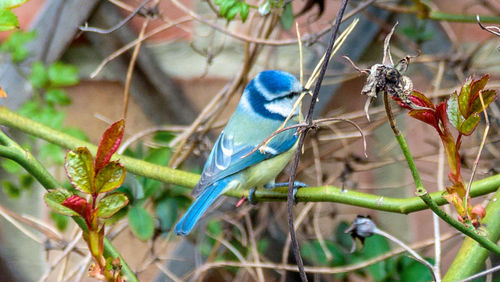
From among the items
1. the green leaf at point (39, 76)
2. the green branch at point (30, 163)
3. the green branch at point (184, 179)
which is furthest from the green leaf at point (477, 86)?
the green leaf at point (39, 76)

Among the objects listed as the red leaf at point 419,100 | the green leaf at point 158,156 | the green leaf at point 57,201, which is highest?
the green leaf at point 158,156

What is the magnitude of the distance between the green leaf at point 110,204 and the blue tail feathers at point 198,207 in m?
0.49

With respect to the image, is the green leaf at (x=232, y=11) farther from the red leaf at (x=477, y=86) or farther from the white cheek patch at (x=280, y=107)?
the red leaf at (x=477, y=86)

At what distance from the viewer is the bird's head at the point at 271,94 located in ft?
4.19

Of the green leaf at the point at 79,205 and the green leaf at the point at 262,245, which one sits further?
the green leaf at the point at 262,245

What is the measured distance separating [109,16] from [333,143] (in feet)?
2.07

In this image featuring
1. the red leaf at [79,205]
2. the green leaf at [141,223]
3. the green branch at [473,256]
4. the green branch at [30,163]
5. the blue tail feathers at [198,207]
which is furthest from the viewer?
the green leaf at [141,223]

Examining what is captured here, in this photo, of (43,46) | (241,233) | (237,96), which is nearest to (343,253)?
(241,233)

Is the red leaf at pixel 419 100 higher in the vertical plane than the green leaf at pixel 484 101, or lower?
lower

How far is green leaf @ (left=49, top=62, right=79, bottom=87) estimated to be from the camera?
1.43 metres

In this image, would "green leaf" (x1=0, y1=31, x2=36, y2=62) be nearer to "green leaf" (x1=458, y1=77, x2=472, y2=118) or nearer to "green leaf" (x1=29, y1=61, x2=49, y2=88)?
"green leaf" (x1=29, y1=61, x2=49, y2=88)

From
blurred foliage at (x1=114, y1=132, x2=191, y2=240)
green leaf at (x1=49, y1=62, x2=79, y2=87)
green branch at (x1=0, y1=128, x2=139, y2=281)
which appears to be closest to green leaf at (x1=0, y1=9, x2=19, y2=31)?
green branch at (x1=0, y1=128, x2=139, y2=281)

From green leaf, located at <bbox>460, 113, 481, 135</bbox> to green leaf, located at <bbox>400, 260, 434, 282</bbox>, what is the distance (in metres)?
0.73

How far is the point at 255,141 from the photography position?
4.19ft
